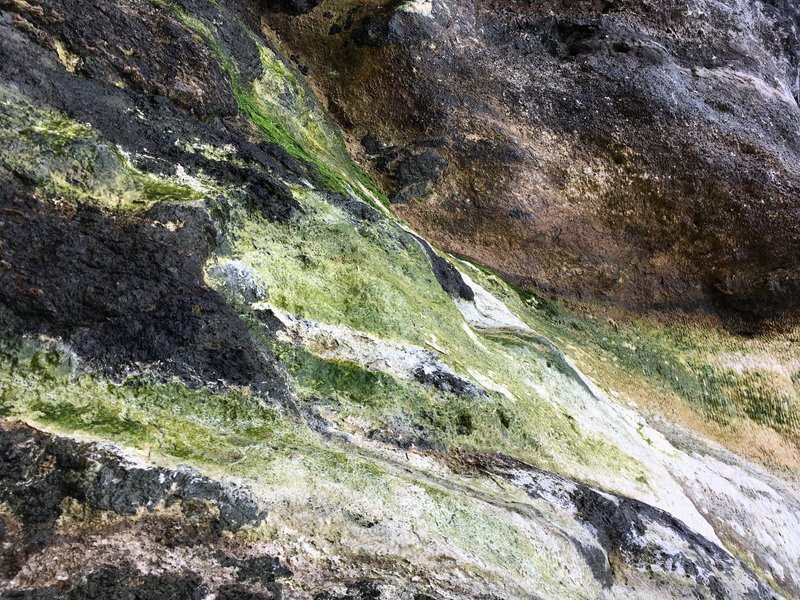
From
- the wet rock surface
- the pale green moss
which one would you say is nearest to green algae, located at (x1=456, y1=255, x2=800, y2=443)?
the pale green moss

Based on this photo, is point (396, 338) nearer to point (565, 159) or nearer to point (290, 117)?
point (290, 117)

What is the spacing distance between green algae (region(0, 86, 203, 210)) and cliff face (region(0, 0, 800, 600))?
39 millimetres

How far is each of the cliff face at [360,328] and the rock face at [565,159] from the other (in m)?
0.08

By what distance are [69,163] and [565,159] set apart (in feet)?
45.0

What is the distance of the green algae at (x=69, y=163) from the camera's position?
24.9ft

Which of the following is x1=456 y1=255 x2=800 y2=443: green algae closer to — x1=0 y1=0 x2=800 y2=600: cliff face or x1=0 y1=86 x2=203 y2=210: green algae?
x1=0 y1=0 x2=800 y2=600: cliff face

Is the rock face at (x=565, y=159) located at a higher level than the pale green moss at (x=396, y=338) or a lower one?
higher

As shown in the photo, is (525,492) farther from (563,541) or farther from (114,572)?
(114,572)

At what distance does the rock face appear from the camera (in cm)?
1727

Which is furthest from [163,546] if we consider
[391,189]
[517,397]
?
[391,189]

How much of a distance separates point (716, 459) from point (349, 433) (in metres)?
10.8

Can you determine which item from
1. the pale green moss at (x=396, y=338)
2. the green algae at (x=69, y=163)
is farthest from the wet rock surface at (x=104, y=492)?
the green algae at (x=69, y=163)

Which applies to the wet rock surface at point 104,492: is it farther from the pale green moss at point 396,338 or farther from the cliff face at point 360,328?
the pale green moss at point 396,338

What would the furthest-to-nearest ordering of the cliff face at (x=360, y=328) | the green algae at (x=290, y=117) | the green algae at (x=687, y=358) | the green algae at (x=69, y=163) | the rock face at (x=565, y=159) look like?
the rock face at (x=565, y=159) < the green algae at (x=687, y=358) < the green algae at (x=290, y=117) < the green algae at (x=69, y=163) < the cliff face at (x=360, y=328)
